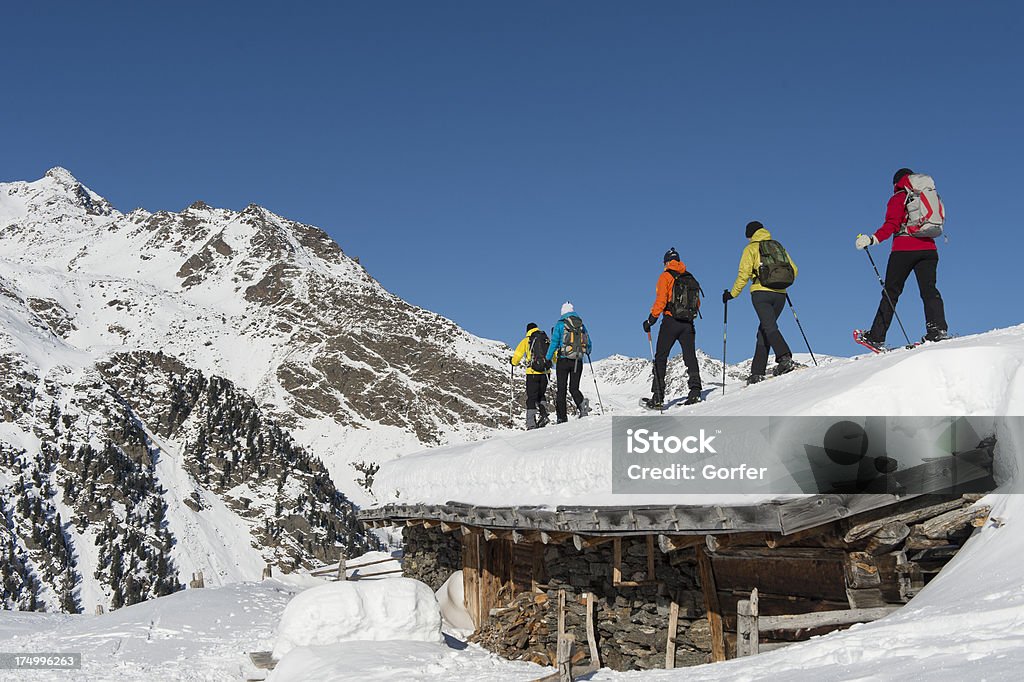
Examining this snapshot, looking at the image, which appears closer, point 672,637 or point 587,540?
point 672,637

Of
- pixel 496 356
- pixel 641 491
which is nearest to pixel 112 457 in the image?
pixel 496 356

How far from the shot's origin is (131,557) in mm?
54156

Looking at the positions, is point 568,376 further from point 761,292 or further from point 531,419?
point 761,292

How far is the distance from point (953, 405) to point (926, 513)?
0.88 m

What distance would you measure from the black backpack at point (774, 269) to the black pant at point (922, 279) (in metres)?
1.18

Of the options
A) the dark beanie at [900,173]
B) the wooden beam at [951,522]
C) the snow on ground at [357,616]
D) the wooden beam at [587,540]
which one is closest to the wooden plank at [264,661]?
the snow on ground at [357,616]

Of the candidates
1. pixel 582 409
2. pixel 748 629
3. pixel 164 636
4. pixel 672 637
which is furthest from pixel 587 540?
pixel 164 636

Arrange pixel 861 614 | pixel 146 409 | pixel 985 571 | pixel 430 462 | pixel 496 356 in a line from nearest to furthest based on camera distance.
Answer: pixel 985 571, pixel 861 614, pixel 430 462, pixel 146 409, pixel 496 356

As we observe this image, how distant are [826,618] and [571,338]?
294 inches

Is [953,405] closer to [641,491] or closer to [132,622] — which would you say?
[641,491]

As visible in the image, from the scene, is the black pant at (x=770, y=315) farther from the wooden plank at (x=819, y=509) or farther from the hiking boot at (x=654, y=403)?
the wooden plank at (x=819, y=509)

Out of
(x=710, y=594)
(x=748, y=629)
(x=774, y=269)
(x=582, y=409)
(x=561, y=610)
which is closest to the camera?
(x=748, y=629)

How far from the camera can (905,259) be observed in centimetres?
886

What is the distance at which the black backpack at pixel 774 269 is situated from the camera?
1002cm
